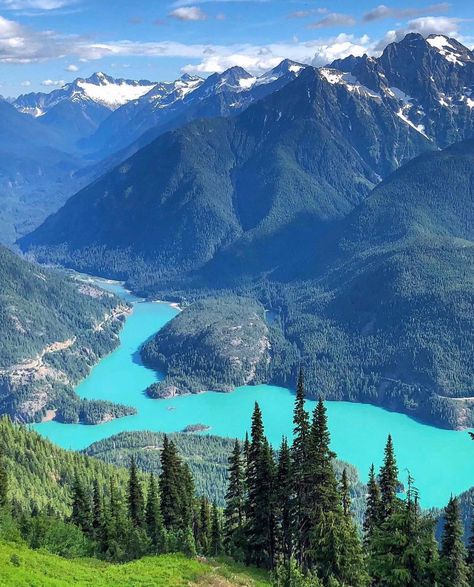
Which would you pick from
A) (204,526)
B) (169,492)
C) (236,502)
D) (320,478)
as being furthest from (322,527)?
(204,526)

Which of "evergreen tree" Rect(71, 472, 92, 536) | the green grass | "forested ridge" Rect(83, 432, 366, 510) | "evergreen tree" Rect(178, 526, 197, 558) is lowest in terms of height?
the green grass

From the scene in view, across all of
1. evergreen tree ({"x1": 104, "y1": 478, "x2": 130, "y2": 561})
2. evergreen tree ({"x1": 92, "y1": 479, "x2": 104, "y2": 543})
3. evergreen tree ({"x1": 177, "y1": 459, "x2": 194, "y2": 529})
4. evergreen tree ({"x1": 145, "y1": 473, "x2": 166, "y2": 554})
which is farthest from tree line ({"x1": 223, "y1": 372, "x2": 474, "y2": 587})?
evergreen tree ({"x1": 92, "y1": 479, "x2": 104, "y2": 543})

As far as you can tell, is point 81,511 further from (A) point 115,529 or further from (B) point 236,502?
(B) point 236,502

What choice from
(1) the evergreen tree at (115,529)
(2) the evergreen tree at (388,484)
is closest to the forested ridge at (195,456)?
(1) the evergreen tree at (115,529)

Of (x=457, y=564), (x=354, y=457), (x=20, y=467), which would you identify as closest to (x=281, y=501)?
(x=457, y=564)

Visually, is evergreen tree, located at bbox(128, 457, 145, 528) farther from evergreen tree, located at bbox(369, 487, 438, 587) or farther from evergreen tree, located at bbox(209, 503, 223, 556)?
evergreen tree, located at bbox(369, 487, 438, 587)
